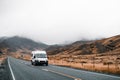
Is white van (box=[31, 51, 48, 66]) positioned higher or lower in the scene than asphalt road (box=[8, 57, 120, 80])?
higher

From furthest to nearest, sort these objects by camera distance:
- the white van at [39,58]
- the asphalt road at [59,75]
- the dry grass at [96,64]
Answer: the white van at [39,58] < the dry grass at [96,64] < the asphalt road at [59,75]

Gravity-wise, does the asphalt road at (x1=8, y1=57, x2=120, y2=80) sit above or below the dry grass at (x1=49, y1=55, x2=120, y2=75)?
below

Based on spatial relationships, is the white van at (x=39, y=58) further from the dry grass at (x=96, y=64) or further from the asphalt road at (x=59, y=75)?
the asphalt road at (x=59, y=75)

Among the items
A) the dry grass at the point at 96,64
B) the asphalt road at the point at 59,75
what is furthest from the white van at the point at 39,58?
the asphalt road at the point at 59,75

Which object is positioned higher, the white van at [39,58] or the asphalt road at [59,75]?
the white van at [39,58]

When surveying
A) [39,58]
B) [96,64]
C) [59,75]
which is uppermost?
[39,58]

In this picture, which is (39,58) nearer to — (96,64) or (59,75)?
(96,64)

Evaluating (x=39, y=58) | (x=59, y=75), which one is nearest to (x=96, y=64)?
(x=39, y=58)

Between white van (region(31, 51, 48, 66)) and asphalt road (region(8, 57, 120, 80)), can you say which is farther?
white van (region(31, 51, 48, 66))

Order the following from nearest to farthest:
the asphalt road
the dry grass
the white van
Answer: the asphalt road
the dry grass
the white van

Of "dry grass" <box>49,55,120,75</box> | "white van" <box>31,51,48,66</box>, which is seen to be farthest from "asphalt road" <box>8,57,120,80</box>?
"white van" <box>31,51,48,66</box>

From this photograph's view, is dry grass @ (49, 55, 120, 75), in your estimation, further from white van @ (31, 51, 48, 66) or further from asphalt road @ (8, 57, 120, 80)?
white van @ (31, 51, 48, 66)

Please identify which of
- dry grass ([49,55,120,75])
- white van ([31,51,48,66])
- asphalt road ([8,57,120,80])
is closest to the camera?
asphalt road ([8,57,120,80])

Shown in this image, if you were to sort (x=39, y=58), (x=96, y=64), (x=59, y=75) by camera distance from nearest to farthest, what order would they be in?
(x=59, y=75) < (x=39, y=58) < (x=96, y=64)
